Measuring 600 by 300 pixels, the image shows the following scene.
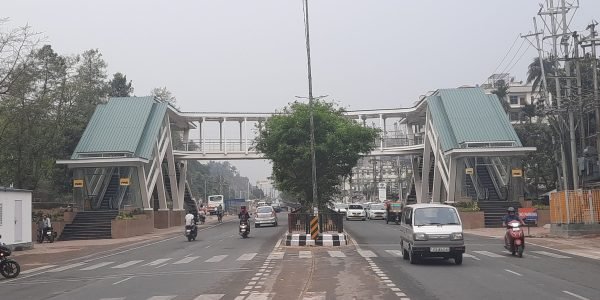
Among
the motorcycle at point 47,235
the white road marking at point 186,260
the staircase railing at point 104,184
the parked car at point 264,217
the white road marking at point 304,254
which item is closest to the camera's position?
the white road marking at point 186,260

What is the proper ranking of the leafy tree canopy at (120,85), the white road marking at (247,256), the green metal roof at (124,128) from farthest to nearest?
the leafy tree canopy at (120,85), the green metal roof at (124,128), the white road marking at (247,256)

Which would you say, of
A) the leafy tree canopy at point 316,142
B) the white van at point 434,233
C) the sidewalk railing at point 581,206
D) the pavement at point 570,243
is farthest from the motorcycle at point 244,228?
the white van at point 434,233

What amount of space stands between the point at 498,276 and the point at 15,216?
25.2 m

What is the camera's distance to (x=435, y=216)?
1909 cm

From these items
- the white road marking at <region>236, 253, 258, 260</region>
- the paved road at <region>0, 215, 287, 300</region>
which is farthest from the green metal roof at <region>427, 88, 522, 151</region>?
the white road marking at <region>236, 253, 258, 260</region>

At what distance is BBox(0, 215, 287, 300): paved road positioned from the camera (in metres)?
14.1

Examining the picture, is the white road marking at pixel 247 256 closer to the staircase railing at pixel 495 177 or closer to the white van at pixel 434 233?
the white van at pixel 434 233

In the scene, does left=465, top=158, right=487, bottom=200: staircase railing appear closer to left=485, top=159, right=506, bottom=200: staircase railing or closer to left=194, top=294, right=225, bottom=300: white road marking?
left=485, top=159, right=506, bottom=200: staircase railing

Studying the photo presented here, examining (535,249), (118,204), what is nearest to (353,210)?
(118,204)

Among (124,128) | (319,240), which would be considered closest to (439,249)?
(319,240)

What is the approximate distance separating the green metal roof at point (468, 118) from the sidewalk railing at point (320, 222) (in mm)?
15506

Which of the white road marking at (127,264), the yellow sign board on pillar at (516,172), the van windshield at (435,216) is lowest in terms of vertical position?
the white road marking at (127,264)

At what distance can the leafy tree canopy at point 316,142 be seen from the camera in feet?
120

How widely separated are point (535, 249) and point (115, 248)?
20.7m
